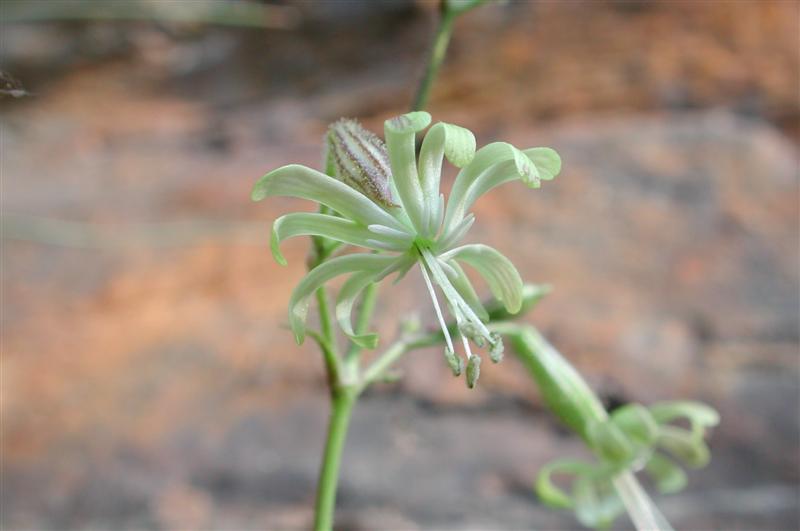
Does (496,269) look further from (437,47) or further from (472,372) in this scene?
(437,47)

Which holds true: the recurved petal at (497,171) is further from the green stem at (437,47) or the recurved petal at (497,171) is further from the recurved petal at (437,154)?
the green stem at (437,47)

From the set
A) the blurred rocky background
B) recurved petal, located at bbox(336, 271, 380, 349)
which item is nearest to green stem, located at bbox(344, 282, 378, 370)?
recurved petal, located at bbox(336, 271, 380, 349)

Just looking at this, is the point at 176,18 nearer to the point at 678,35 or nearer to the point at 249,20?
the point at 249,20

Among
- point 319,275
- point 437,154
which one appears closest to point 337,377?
point 319,275

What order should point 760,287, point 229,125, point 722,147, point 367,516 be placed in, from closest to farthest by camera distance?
point 367,516 → point 760,287 → point 722,147 → point 229,125

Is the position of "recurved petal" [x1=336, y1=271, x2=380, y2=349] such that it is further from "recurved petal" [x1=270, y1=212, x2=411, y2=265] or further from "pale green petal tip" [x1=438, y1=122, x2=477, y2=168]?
"pale green petal tip" [x1=438, y1=122, x2=477, y2=168]

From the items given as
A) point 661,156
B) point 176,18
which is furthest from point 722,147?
point 176,18
